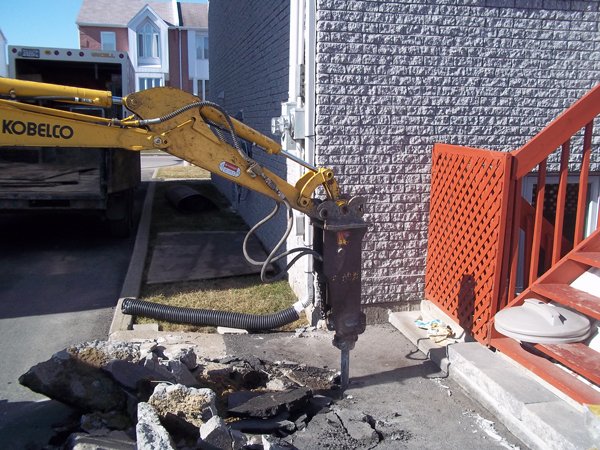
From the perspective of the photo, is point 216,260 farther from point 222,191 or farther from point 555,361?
point 222,191

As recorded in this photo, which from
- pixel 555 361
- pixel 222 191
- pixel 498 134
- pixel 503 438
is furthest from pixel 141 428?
pixel 222 191

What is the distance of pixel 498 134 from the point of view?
6.60 m

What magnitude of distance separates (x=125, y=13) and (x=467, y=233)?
46.9m

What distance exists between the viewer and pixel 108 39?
151ft

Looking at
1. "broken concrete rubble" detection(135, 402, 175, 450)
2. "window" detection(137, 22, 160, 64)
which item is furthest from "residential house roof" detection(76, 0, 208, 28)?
"broken concrete rubble" detection(135, 402, 175, 450)

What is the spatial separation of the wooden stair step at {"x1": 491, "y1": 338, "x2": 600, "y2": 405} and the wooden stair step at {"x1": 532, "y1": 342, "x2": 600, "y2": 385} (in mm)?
88

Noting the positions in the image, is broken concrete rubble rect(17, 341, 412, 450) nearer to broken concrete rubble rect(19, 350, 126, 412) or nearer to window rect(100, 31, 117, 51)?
broken concrete rubble rect(19, 350, 126, 412)

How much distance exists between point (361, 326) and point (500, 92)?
3203mm

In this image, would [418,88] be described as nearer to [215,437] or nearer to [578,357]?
[578,357]

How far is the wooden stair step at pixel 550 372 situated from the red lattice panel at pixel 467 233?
0.96 ft

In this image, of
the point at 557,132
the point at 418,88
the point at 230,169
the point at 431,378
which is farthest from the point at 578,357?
the point at 418,88

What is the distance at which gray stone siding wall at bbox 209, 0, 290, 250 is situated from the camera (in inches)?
302

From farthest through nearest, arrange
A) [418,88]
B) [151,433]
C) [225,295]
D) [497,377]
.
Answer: [225,295]
[418,88]
[497,377]
[151,433]

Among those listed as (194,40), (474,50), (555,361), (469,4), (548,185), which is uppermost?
(194,40)
